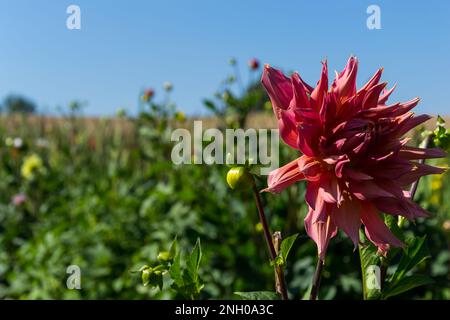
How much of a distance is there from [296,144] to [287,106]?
7cm

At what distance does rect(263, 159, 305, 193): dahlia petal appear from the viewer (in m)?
0.84

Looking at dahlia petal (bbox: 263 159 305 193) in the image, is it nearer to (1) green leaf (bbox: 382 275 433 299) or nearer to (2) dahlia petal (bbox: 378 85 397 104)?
(2) dahlia petal (bbox: 378 85 397 104)

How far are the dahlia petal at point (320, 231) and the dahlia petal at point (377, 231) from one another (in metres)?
0.05

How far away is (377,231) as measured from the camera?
842 millimetres

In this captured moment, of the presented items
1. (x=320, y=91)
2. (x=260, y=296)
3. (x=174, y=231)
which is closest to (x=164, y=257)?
(x=260, y=296)

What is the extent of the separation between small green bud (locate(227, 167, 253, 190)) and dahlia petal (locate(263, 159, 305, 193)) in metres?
0.07

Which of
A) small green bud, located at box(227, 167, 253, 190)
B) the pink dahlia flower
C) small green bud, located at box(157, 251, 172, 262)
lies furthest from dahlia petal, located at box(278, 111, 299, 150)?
small green bud, located at box(157, 251, 172, 262)

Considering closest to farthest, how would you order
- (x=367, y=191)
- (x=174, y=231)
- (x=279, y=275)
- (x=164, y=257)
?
(x=367, y=191) → (x=279, y=275) → (x=164, y=257) → (x=174, y=231)

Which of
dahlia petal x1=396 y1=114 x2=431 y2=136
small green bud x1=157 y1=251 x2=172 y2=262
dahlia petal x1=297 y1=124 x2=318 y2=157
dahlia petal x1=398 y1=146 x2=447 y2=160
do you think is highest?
dahlia petal x1=396 y1=114 x2=431 y2=136

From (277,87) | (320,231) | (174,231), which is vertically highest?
(277,87)

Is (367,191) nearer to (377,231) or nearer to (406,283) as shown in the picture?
(377,231)

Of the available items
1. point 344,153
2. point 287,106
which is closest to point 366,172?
point 344,153

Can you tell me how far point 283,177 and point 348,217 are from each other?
12 cm
